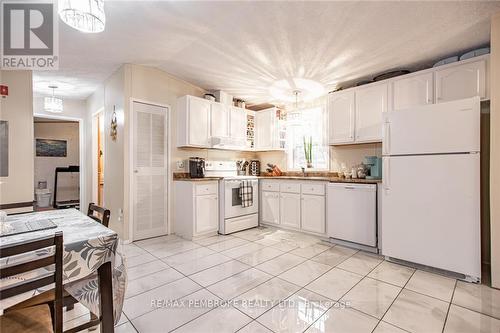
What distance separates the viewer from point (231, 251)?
312cm

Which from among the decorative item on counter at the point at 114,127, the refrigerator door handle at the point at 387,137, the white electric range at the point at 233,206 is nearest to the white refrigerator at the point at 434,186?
the refrigerator door handle at the point at 387,137

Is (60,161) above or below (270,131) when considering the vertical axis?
below

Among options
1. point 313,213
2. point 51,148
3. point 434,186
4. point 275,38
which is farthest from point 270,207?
point 51,148

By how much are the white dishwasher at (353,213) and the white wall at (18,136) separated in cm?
421

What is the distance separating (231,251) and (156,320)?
1.47 meters

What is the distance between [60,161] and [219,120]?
19.6ft

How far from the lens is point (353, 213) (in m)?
3.20

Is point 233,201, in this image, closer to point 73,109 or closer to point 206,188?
point 206,188

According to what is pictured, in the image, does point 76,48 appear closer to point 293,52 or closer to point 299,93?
point 293,52

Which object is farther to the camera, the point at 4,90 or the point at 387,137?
the point at 4,90

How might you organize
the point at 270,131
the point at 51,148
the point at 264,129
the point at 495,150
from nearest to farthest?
the point at 495,150 → the point at 270,131 → the point at 264,129 → the point at 51,148

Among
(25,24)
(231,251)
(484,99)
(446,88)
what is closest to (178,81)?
(25,24)

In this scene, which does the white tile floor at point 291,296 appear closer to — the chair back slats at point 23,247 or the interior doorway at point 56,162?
the chair back slats at point 23,247

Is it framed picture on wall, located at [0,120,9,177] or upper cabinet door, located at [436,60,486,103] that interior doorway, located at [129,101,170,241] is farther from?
upper cabinet door, located at [436,60,486,103]
